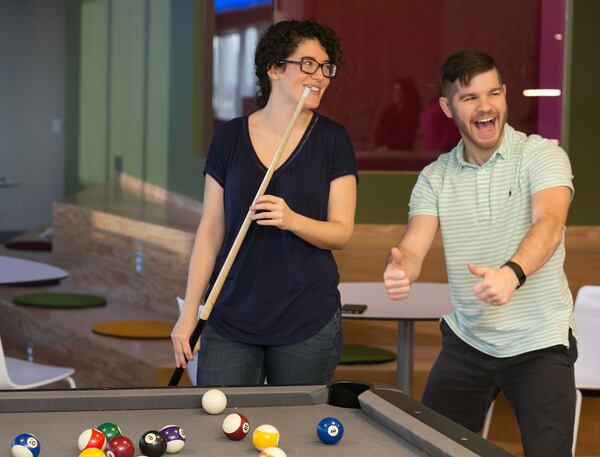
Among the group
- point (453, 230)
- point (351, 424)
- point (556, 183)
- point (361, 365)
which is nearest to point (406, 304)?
point (361, 365)

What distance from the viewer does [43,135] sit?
10.6 m

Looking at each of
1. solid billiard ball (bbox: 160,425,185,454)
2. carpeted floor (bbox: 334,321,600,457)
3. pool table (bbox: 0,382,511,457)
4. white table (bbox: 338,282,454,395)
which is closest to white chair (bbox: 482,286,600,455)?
carpeted floor (bbox: 334,321,600,457)

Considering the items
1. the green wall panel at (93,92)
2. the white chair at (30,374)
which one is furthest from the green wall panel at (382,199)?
the green wall panel at (93,92)

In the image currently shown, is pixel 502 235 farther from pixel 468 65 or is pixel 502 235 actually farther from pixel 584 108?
pixel 584 108

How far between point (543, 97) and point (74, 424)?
3775 mm

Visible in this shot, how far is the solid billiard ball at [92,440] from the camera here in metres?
2.11

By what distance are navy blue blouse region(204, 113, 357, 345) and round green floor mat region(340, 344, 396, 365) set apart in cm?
185

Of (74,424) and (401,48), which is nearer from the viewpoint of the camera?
(74,424)

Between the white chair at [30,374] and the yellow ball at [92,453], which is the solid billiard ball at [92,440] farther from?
the white chair at [30,374]

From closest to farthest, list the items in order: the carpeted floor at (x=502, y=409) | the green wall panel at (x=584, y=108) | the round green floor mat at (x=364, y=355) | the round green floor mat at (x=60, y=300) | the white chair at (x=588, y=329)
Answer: the white chair at (x=588, y=329), the carpeted floor at (x=502, y=409), the round green floor mat at (x=364, y=355), the green wall panel at (x=584, y=108), the round green floor mat at (x=60, y=300)

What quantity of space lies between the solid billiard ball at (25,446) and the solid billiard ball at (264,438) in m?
0.41

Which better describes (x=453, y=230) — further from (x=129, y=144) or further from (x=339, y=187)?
(x=129, y=144)

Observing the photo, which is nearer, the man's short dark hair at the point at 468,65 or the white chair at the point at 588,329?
the man's short dark hair at the point at 468,65

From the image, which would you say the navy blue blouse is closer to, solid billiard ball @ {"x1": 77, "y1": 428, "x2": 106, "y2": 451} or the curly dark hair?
the curly dark hair
